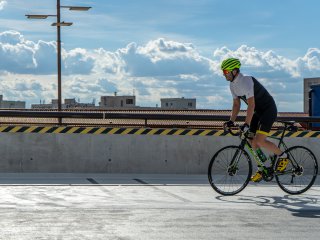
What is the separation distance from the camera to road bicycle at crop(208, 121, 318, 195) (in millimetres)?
9797

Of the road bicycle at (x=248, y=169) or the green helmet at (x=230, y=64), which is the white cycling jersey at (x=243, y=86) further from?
the road bicycle at (x=248, y=169)

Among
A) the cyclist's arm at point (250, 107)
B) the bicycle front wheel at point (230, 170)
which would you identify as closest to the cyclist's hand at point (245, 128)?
the cyclist's arm at point (250, 107)

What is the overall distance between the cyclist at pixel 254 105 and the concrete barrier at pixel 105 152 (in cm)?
336

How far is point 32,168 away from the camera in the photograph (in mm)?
12805

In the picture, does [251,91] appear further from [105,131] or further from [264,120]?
[105,131]

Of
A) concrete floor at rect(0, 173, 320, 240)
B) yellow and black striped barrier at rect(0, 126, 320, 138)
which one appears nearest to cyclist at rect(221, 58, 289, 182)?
concrete floor at rect(0, 173, 320, 240)

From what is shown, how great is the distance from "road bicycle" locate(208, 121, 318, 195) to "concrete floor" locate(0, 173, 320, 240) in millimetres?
181

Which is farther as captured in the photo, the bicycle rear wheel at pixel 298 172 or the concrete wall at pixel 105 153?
the concrete wall at pixel 105 153

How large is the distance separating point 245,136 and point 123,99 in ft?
410

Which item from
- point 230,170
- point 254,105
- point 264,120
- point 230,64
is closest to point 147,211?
point 230,170

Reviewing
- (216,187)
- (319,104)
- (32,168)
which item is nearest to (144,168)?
(32,168)

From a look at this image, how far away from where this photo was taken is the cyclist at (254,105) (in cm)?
955

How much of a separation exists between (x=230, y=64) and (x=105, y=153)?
4.23 metres

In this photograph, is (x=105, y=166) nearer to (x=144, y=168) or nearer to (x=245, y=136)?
(x=144, y=168)
